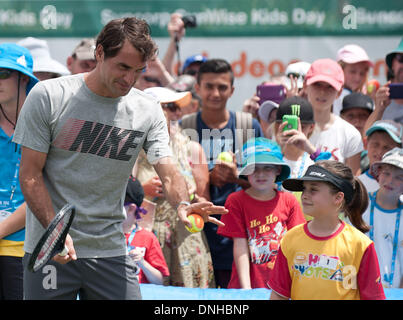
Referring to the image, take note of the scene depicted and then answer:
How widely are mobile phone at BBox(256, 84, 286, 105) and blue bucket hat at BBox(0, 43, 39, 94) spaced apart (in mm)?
2539

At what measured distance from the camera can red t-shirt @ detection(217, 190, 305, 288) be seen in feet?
15.8

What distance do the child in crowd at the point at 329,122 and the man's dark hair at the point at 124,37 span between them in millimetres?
2596

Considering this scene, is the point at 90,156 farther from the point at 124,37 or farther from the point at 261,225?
the point at 261,225

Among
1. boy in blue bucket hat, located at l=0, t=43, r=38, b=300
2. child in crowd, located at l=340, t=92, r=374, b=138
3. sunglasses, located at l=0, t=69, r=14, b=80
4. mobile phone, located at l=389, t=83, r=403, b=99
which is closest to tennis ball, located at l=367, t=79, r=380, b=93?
child in crowd, located at l=340, t=92, r=374, b=138

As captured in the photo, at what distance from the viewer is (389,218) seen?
196 inches

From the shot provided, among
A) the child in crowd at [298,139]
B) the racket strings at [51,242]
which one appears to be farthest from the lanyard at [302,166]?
the racket strings at [51,242]

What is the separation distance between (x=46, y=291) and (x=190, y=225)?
75 cm

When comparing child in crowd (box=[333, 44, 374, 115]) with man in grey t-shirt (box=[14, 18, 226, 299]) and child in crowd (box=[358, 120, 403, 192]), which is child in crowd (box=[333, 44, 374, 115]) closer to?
child in crowd (box=[358, 120, 403, 192])

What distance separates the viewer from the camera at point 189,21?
721 cm

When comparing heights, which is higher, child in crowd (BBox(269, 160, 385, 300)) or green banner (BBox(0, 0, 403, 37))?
green banner (BBox(0, 0, 403, 37))

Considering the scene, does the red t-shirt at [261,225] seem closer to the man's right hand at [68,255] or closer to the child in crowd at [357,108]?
the child in crowd at [357,108]

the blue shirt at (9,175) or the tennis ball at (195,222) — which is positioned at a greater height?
the blue shirt at (9,175)
